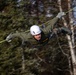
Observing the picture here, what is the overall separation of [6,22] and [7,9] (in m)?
1.49

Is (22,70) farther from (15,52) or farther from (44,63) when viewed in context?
(44,63)

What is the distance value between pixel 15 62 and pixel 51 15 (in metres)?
4.84

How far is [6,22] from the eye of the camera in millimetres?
18828

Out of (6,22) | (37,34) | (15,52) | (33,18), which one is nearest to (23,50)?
(15,52)

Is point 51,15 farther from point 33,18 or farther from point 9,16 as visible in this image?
point 9,16

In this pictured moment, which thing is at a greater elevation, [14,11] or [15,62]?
[14,11]

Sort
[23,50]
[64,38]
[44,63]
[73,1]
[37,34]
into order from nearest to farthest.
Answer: [37,34] < [73,1] < [23,50] < [64,38] < [44,63]

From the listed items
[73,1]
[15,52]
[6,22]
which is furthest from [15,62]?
[73,1]

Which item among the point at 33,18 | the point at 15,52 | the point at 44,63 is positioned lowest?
the point at 44,63

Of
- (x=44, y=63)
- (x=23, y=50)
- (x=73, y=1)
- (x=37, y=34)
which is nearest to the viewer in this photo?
(x=37, y=34)

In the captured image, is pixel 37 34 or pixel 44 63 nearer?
pixel 37 34

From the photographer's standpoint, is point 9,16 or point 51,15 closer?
point 9,16

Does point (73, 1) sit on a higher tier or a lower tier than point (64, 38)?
higher

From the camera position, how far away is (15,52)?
60.4 ft
